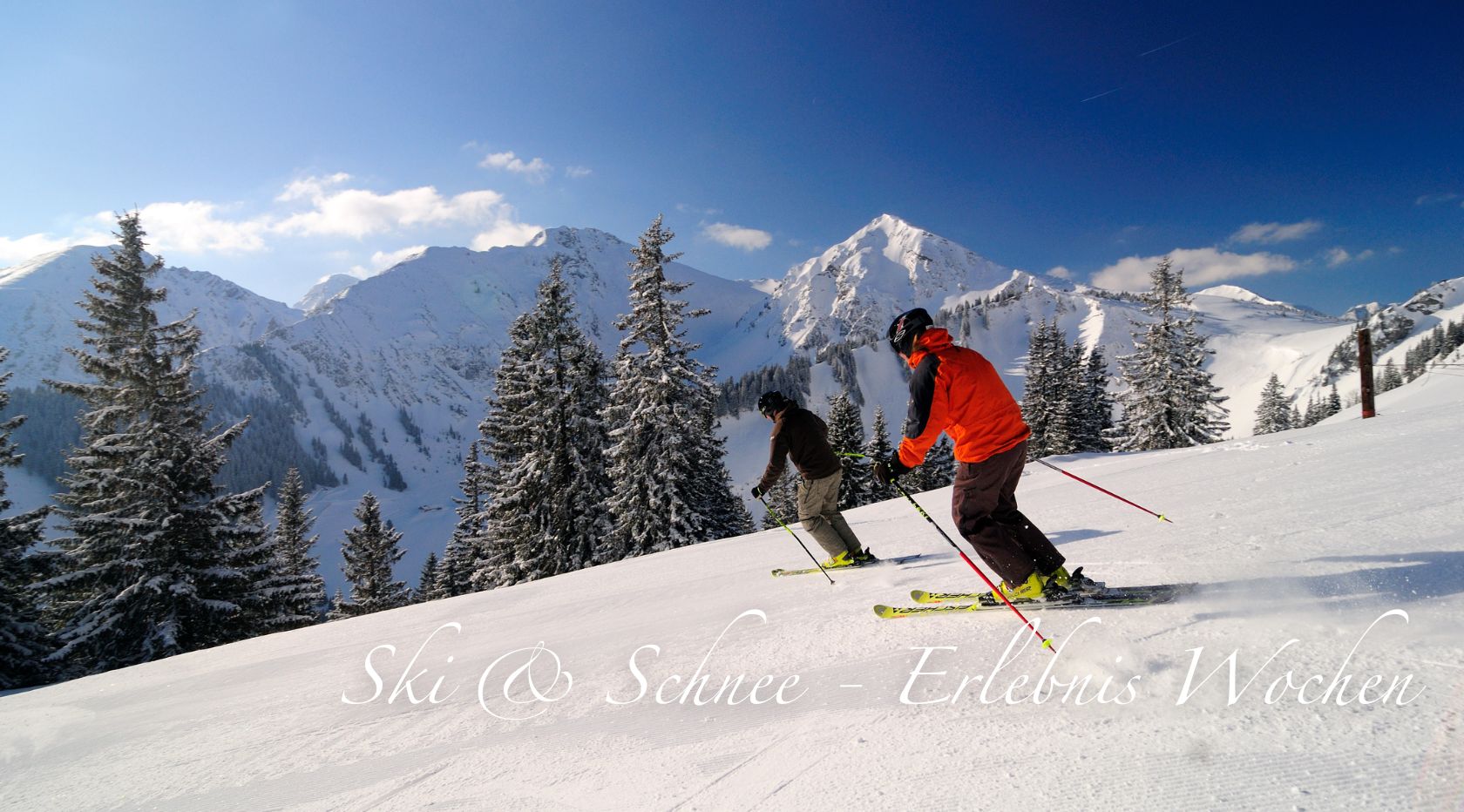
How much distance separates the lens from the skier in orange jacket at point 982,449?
4.11 meters

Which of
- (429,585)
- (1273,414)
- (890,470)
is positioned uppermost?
(890,470)

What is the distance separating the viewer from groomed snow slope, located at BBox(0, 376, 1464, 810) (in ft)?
7.88

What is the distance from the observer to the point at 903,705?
10.5 ft

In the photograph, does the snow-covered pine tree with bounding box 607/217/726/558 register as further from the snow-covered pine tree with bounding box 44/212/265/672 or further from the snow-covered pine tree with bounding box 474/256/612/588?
the snow-covered pine tree with bounding box 44/212/265/672

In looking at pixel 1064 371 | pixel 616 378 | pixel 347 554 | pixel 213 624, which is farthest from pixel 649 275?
pixel 1064 371

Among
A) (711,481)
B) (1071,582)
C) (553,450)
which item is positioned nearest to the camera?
(1071,582)

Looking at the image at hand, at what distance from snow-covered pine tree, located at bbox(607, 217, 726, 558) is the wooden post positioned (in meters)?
17.0

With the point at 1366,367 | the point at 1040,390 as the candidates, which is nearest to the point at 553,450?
the point at 1366,367

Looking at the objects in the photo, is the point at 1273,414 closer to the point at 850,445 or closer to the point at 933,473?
the point at 933,473

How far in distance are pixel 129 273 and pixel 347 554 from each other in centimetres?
2059

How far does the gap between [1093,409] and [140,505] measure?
46.6 metres

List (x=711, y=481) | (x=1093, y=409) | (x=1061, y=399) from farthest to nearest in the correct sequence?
(x=1093, y=409), (x=1061, y=399), (x=711, y=481)

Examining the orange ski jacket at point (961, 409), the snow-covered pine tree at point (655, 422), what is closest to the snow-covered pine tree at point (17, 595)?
the snow-covered pine tree at point (655, 422)

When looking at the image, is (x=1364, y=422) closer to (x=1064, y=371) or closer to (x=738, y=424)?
(x=1064, y=371)
